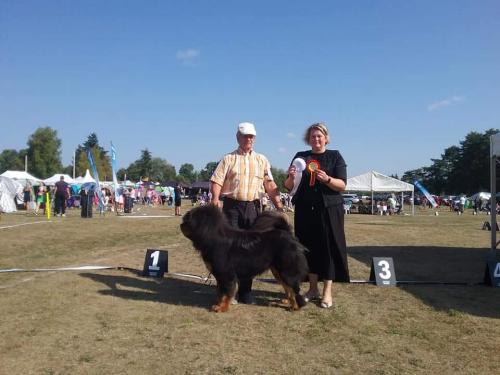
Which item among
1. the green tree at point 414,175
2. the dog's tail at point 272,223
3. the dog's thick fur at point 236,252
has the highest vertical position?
the green tree at point 414,175

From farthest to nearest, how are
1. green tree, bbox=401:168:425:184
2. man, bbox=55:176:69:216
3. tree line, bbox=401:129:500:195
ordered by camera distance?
green tree, bbox=401:168:425:184 → tree line, bbox=401:129:500:195 → man, bbox=55:176:69:216

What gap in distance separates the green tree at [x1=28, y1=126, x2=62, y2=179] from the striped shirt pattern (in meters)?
76.0

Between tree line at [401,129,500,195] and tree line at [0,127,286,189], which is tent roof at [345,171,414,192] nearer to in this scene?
tree line at [0,127,286,189]

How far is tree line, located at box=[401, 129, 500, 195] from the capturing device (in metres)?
81.9

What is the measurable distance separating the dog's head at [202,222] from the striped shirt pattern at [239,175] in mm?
455

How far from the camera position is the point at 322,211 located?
5.02 meters

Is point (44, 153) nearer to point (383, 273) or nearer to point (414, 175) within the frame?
point (383, 273)

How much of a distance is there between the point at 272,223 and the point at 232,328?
48.9 inches

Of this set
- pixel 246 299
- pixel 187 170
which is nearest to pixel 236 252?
pixel 246 299

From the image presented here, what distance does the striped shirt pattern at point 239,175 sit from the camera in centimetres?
502

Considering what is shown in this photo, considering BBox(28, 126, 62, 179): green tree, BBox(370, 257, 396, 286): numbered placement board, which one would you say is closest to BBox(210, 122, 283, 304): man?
BBox(370, 257, 396, 286): numbered placement board

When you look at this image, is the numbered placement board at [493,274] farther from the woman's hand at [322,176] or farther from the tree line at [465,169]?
the tree line at [465,169]

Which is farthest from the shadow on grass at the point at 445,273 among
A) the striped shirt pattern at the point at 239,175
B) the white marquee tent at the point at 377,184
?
the white marquee tent at the point at 377,184

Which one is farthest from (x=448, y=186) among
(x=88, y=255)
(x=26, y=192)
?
(x=88, y=255)
